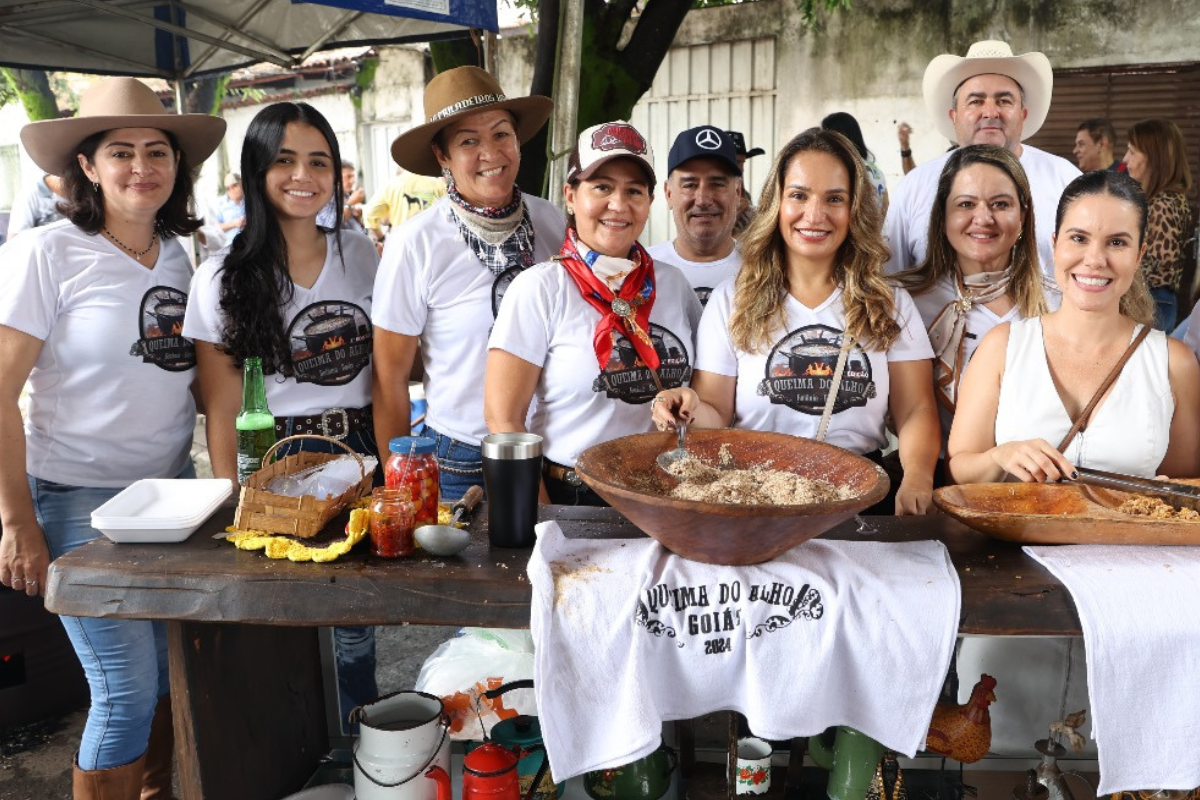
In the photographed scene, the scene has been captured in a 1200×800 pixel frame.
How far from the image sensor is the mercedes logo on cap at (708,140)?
3.39 meters

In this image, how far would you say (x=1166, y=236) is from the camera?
5949 millimetres


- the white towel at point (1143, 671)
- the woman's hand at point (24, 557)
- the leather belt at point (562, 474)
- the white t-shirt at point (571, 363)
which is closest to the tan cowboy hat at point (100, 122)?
the woman's hand at point (24, 557)

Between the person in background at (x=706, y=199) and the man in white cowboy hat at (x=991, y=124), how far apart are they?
2.19 ft

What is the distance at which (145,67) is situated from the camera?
6336mm

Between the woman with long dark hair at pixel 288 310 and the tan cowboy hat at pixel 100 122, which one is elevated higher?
the tan cowboy hat at pixel 100 122

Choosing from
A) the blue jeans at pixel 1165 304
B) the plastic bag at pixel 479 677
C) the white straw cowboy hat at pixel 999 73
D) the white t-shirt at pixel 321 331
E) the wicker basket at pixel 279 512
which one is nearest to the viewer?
the wicker basket at pixel 279 512

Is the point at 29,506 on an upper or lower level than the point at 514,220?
lower

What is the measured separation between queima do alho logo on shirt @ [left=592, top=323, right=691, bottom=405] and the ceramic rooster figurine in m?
1.14

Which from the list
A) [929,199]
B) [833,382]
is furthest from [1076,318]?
[929,199]

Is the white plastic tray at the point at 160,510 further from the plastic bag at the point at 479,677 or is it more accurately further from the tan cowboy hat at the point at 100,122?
the tan cowboy hat at the point at 100,122

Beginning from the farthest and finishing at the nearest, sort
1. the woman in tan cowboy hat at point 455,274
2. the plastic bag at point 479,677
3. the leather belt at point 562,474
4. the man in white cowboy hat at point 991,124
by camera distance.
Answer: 1. the man in white cowboy hat at point 991,124
2. the woman in tan cowboy hat at point 455,274
3. the leather belt at point 562,474
4. the plastic bag at point 479,677

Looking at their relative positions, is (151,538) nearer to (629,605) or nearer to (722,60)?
(629,605)

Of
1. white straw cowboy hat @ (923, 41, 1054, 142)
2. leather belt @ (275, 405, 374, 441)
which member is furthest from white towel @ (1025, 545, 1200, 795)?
white straw cowboy hat @ (923, 41, 1054, 142)

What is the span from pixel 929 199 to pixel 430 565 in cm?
244
